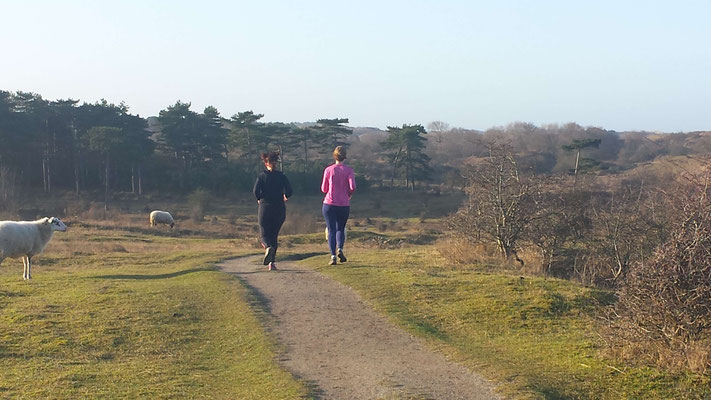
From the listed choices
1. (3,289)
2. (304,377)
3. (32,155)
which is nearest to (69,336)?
(304,377)

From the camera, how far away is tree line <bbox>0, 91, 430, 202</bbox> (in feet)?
215

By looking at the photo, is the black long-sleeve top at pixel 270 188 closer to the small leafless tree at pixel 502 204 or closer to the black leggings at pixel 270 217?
the black leggings at pixel 270 217

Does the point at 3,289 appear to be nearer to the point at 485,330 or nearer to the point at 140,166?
the point at 485,330

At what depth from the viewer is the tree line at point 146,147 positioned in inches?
2581

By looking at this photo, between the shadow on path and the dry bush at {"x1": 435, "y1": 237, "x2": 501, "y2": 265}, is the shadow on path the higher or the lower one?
the lower one

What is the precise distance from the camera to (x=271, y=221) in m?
13.6

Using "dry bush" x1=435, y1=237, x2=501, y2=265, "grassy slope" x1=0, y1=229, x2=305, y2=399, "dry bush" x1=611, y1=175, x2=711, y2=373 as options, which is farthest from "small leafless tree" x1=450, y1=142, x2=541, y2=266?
"dry bush" x1=611, y1=175, x2=711, y2=373

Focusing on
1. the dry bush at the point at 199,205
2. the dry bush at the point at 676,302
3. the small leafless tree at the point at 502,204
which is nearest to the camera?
the dry bush at the point at 676,302

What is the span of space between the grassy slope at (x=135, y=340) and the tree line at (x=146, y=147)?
172 ft

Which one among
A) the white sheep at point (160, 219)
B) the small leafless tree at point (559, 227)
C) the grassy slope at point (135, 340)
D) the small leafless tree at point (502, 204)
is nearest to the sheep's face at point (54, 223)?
the grassy slope at point (135, 340)

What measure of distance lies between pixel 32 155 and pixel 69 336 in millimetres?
64509

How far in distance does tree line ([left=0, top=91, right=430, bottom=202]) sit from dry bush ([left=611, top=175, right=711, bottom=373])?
60.8m

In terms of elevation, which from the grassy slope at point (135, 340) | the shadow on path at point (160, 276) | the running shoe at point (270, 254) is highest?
the running shoe at point (270, 254)

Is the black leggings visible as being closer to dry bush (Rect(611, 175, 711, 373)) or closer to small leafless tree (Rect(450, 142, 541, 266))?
small leafless tree (Rect(450, 142, 541, 266))
